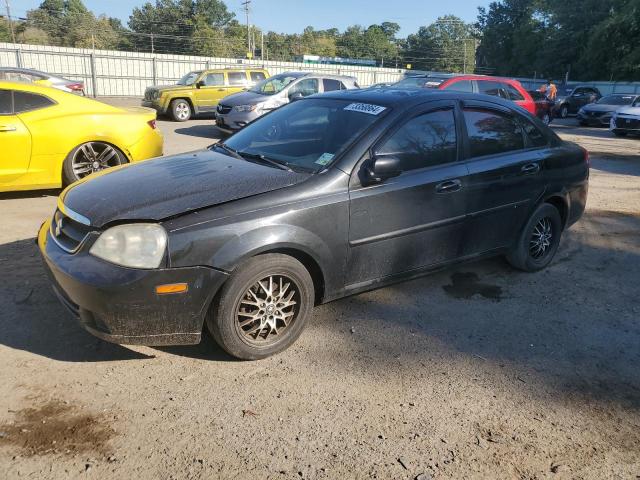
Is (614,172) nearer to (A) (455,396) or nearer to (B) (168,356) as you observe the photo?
(A) (455,396)

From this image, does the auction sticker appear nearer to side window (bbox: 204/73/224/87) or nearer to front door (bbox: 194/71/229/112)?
front door (bbox: 194/71/229/112)

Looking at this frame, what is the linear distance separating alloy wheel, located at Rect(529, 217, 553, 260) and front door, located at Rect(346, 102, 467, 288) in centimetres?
110

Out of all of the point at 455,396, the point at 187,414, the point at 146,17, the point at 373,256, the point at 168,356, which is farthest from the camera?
the point at 146,17

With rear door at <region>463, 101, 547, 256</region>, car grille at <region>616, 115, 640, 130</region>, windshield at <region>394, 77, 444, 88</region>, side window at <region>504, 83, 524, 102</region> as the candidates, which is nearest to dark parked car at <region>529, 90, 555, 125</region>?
car grille at <region>616, 115, 640, 130</region>

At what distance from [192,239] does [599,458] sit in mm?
2291

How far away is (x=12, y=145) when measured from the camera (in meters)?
6.09

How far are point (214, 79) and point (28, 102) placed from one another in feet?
37.9

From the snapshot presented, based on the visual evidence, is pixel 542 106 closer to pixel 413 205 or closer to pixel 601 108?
pixel 601 108

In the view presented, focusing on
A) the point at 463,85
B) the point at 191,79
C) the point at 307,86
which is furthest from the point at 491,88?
the point at 191,79

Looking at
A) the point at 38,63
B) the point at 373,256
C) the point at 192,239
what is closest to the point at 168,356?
the point at 192,239

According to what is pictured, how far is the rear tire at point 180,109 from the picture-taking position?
16448 mm

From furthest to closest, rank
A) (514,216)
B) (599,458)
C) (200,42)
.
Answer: (200,42) < (514,216) < (599,458)

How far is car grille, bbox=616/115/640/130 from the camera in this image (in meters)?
16.4

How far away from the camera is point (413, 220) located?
3771mm
